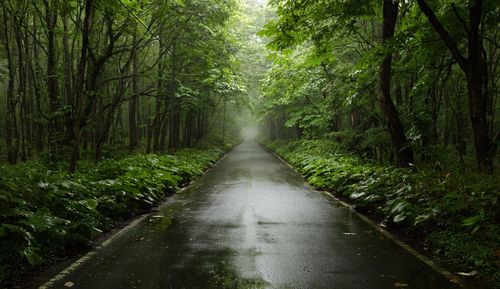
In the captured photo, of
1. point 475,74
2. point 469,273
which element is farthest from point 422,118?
point 469,273

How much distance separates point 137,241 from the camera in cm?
654

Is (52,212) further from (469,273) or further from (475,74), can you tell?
(475,74)

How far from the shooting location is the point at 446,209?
6547 mm

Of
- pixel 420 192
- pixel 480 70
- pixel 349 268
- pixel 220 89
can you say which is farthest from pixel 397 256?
pixel 220 89

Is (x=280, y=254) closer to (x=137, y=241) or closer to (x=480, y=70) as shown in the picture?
(x=137, y=241)

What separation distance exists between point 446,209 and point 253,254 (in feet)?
11.6

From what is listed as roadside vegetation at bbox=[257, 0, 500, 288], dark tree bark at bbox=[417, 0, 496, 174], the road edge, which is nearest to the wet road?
the road edge

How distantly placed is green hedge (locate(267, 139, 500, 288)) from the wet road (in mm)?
609

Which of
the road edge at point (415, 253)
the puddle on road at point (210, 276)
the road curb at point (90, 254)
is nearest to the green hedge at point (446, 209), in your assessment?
→ the road edge at point (415, 253)

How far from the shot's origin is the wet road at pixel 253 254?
4641 mm

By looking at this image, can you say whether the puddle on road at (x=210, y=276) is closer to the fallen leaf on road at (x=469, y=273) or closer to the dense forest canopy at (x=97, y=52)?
the fallen leaf on road at (x=469, y=273)

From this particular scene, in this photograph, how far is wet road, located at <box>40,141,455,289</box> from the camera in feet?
15.2

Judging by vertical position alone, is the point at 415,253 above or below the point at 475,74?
below

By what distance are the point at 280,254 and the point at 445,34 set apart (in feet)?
20.3
